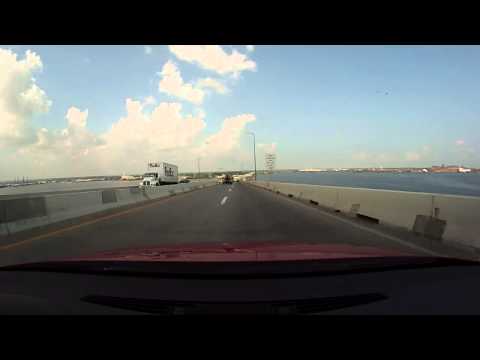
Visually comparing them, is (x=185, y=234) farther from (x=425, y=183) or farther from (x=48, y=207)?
(x=425, y=183)

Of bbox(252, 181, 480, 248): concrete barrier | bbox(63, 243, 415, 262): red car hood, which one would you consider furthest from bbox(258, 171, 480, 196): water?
bbox(63, 243, 415, 262): red car hood

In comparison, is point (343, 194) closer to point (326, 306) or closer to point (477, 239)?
point (477, 239)

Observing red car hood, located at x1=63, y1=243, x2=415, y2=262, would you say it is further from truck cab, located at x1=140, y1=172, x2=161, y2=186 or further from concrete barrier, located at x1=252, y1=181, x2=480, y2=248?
truck cab, located at x1=140, y1=172, x2=161, y2=186

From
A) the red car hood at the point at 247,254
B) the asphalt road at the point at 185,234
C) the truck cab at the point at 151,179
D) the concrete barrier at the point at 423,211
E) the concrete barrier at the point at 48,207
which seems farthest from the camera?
the truck cab at the point at 151,179

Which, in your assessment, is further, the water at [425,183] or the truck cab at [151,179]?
the truck cab at [151,179]

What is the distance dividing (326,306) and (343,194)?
13867 mm

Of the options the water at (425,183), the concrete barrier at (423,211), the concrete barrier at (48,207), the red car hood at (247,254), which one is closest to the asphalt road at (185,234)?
the concrete barrier at (423,211)

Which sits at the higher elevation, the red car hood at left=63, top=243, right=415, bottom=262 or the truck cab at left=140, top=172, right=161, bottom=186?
the red car hood at left=63, top=243, right=415, bottom=262

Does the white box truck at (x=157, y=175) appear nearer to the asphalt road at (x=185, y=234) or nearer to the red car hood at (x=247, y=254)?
the asphalt road at (x=185, y=234)

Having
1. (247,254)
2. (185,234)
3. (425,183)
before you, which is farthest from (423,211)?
(425,183)

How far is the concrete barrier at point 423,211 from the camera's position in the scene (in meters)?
7.65

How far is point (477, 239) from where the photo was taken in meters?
7.27

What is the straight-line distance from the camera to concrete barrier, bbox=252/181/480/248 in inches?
301
